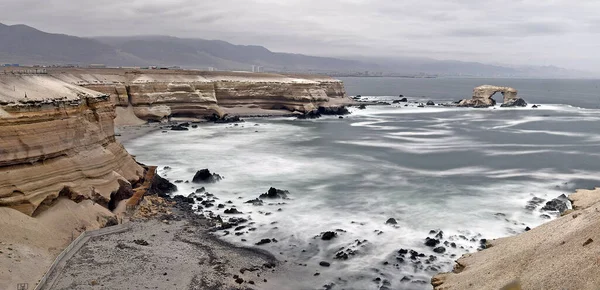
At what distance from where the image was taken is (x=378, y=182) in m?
34.2

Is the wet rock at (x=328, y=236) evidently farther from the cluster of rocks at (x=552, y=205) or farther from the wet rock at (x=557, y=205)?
the wet rock at (x=557, y=205)

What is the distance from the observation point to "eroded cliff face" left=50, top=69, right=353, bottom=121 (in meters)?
66.5

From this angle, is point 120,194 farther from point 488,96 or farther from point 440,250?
point 488,96

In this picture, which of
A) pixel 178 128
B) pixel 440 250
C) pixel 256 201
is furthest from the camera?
pixel 178 128

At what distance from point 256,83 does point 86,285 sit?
69.5 meters

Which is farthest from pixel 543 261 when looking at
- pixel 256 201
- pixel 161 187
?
pixel 161 187

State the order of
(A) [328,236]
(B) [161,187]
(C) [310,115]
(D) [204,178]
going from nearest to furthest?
(A) [328,236], (B) [161,187], (D) [204,178], (C) [310,115]

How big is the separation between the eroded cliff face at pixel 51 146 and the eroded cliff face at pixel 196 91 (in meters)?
32.7

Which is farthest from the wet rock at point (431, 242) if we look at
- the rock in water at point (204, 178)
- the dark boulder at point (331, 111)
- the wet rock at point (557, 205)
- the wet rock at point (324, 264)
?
the dark boulder at point (331, 111)

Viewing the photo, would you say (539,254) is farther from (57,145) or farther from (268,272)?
(57,145)

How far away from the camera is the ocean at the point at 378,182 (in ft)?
68.2

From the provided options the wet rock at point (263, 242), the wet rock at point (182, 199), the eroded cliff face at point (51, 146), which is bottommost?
the wet rock at point (182, 199)

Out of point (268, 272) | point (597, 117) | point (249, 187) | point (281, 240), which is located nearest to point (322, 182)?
point (249, 187)

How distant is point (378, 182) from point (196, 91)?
150 ft
